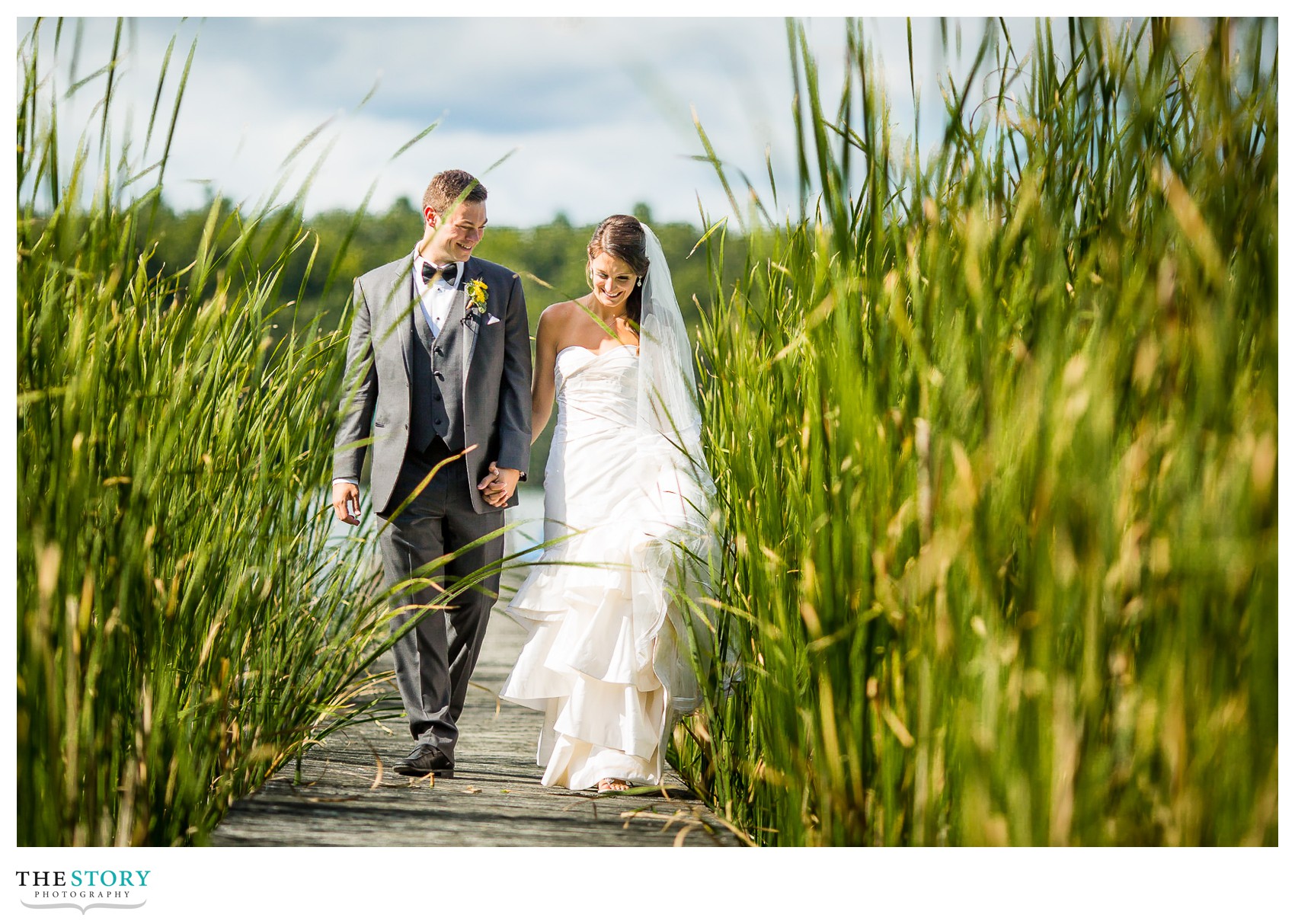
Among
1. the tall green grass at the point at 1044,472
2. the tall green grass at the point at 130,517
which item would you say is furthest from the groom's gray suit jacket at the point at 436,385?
the tall green grass at the point at 1044,472

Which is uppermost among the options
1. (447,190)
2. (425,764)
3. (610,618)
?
(447,190)

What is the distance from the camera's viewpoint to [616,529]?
310 cm

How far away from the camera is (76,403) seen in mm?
1880

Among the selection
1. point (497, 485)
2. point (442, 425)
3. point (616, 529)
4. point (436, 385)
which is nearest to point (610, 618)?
point (616, 529)

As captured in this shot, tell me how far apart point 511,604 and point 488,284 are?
3.25ft

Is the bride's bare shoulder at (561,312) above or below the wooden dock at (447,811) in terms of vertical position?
above

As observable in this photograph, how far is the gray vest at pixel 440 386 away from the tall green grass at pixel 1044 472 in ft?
4.27

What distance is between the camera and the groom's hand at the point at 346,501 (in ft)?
10.1

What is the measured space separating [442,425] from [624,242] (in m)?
0.82

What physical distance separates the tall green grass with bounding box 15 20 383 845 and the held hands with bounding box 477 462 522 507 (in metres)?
0.82

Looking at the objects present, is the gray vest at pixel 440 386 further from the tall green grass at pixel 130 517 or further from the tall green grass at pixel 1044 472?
the tall green grass at pixel 1044 472
